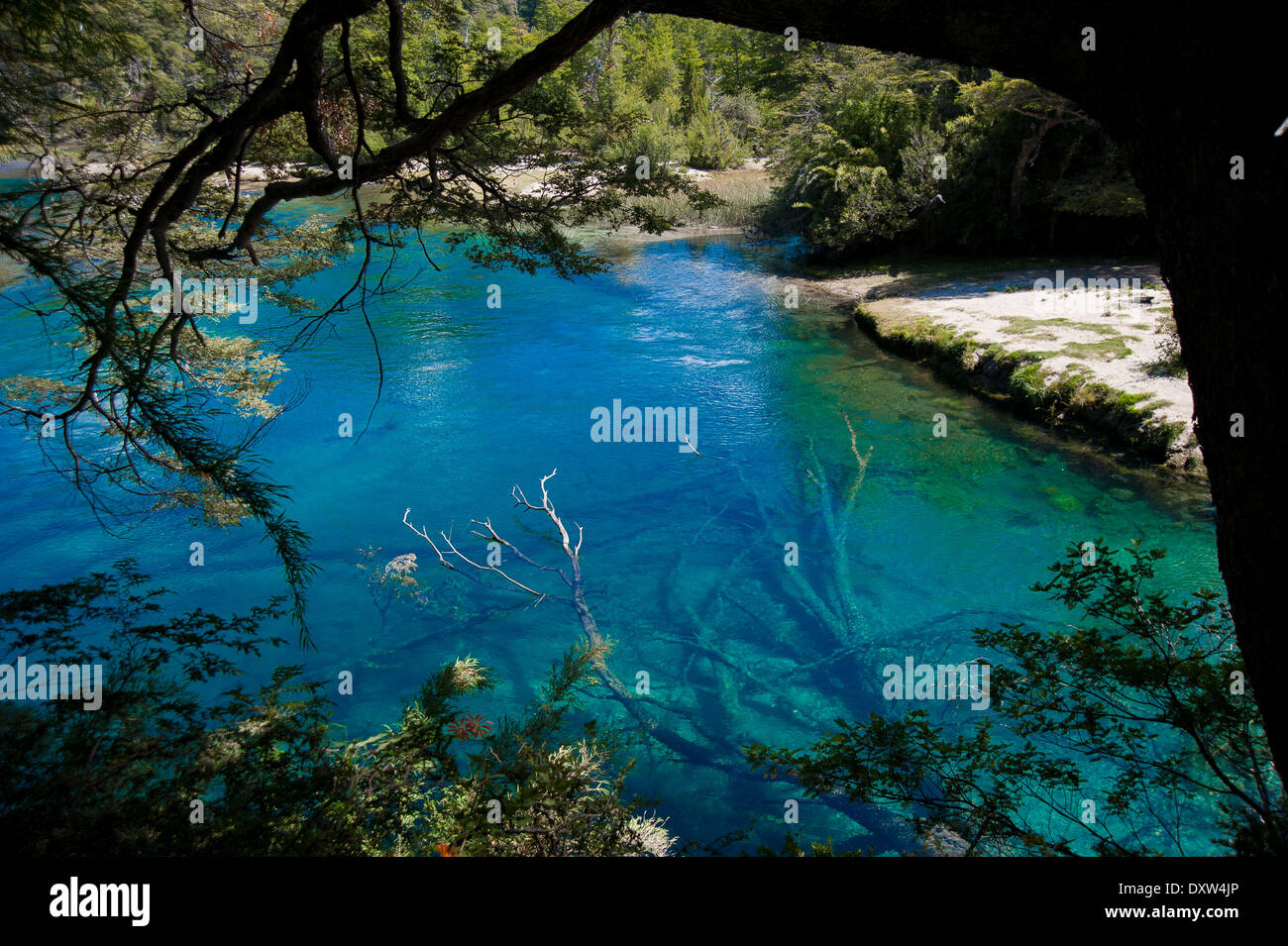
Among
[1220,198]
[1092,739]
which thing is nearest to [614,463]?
[1092,739]

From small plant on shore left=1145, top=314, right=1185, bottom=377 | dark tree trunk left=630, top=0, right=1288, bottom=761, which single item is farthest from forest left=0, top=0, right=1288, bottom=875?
small plant on shore left=1145, top=314, right=1185, bottom=377

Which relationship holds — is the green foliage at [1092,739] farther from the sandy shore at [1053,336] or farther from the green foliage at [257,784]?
the sandy shore at [1053,336]

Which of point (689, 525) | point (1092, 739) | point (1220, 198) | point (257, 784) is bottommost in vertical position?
point (689, 525)

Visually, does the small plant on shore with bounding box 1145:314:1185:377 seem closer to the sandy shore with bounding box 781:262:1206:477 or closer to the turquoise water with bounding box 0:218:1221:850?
the sandy shore with bounding box 781:262:1206:477

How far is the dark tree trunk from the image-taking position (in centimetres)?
146

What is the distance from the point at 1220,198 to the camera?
1.53 metres

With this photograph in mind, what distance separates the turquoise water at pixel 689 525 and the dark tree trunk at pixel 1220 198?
16.1 ft

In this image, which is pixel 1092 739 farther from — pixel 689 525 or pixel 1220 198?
pixel 689 525

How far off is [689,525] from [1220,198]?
9.16 meters

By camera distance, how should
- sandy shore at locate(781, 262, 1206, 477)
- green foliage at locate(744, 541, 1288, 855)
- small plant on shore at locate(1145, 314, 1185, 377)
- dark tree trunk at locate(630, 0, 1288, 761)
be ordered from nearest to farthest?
1. dark tree trunk at locate(630, 0, 1288, 761)
2. green foliage at locate(744, 541, 1288, 855)
3. sandy shore at locate(781, 262, 1206, 477)
4. small plant on shore at locate(1145, 314, 1185, 377)

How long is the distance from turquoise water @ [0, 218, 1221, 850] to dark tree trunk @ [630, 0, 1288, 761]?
16.1 ft

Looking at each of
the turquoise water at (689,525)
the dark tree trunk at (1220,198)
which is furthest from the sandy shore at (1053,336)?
the dark tree trunk at (1220,198)

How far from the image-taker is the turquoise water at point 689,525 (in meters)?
7.71
